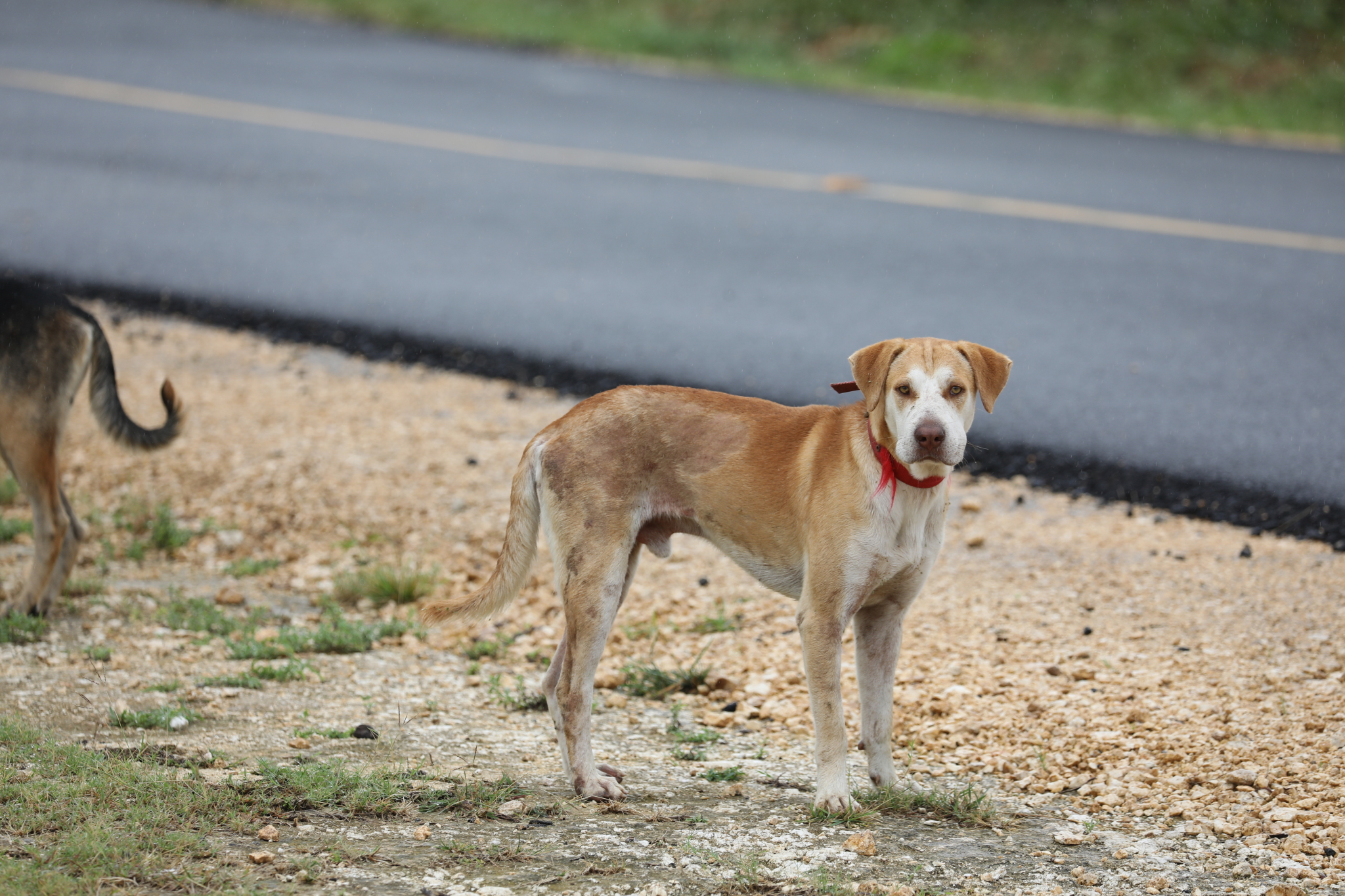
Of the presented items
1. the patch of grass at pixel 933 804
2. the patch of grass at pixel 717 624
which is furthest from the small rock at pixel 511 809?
the patch of grass at pixel 717 624

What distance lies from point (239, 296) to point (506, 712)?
488cm

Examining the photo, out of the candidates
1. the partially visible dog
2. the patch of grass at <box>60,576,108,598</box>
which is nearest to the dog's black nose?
the partially visible dog

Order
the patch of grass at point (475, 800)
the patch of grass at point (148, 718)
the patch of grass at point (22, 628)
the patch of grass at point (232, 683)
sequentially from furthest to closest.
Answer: the patch of grass at point (22, 628)
the patch of grass at point (232, 683)
the patch of grass at point (148, 718)
the patch of grass at point (475, 800)

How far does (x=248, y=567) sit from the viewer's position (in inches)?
235

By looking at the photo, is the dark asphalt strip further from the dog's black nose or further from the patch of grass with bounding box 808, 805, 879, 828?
the dog's black nose

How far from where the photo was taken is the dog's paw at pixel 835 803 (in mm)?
3953

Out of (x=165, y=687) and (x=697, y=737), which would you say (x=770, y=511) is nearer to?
(x=697, y=737)

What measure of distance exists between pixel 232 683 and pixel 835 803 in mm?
2238

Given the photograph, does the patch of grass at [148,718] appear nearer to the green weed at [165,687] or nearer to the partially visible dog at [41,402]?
the green weed at [165,687]

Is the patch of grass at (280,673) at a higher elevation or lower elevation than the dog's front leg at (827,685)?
lower

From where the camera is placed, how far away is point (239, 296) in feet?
28.6

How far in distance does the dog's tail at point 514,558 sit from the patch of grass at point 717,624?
1.32 metres

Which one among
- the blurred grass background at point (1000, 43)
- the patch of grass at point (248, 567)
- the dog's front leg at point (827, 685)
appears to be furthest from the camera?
the blurred grass background at point (1000, 43)

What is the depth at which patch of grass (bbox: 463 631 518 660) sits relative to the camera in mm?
5340
